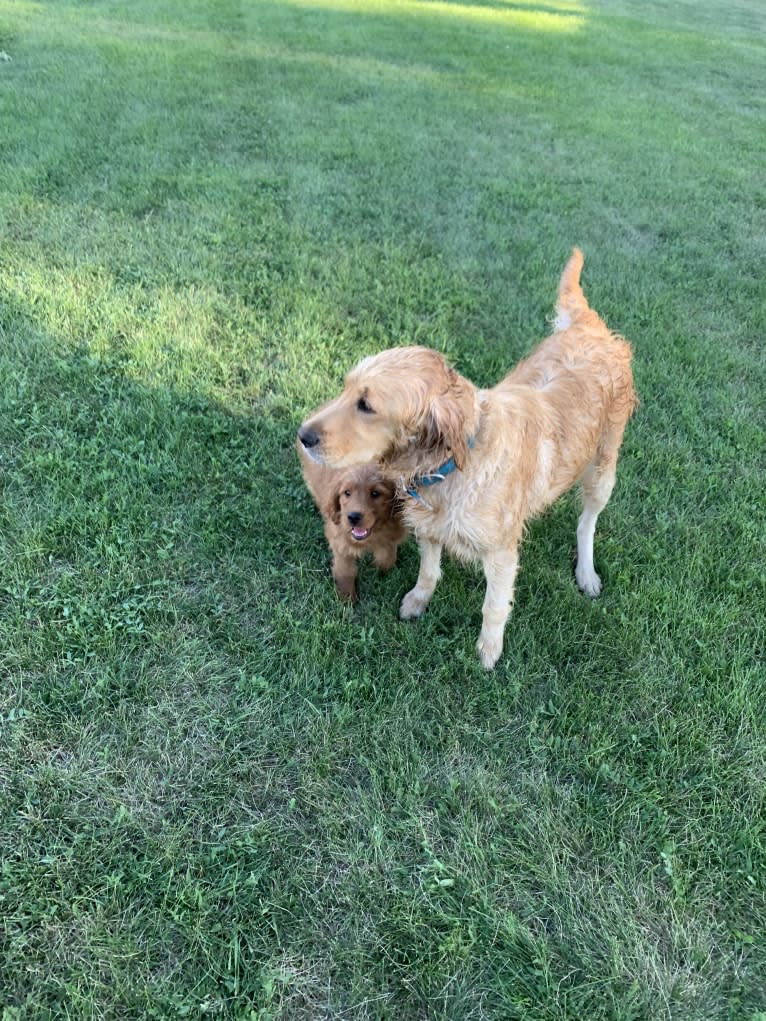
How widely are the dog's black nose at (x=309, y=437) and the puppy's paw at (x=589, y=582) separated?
197cm

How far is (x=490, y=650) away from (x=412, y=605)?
1.67ft

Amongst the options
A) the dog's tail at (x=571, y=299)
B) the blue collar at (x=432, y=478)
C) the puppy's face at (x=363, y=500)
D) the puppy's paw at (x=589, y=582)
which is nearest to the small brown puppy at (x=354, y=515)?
the puppy's face at (x=363, y=500)

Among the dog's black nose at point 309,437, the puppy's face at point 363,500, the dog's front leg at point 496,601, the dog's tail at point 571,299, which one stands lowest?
the dog's front leg at point 496,601

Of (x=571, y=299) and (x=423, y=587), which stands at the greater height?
(x=571, y=299)

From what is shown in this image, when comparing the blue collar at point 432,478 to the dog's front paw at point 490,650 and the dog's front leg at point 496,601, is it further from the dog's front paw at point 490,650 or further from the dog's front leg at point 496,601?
the dog's front paw at point 490,650

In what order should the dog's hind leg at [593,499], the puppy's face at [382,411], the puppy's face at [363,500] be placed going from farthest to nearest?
the dog's hind leg at [593,499]
the puppy's face at [363,500]
the puppy's face at [382,411]

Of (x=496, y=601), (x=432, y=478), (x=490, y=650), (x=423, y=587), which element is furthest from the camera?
(x=423, y=587)

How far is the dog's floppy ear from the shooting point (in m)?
2.51

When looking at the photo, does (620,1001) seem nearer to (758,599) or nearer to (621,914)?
(621,914)

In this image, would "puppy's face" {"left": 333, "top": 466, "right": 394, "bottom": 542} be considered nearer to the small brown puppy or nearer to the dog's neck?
the small brown puppy

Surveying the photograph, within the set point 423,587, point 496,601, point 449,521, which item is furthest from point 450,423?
point 423,587

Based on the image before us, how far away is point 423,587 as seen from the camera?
11.3ft

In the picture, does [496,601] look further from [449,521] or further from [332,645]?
[332,645]

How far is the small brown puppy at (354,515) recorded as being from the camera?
3174 millimetres
